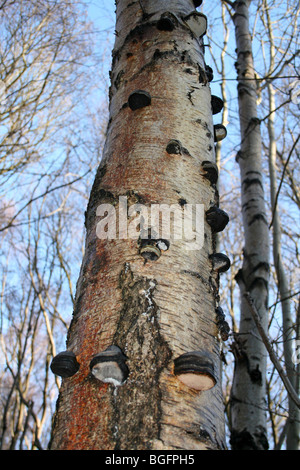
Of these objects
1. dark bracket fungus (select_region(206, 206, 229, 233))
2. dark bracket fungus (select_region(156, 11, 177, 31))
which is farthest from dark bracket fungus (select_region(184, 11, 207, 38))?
dark bracket fungus (select_region(206, 206, 229, 233))

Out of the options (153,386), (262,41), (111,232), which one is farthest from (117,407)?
(262,41)

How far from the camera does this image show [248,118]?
4938mm

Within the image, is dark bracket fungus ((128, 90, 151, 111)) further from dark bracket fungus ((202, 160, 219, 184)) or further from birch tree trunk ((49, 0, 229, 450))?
dark bracket fungus ((202, 160, 219, 184))

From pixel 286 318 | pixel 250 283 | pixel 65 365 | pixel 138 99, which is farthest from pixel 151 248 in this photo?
pixel 286 318

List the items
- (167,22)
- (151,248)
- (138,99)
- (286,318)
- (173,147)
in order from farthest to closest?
(286,318) → (167,22) → (138,99) → (173,147) → (151,248)

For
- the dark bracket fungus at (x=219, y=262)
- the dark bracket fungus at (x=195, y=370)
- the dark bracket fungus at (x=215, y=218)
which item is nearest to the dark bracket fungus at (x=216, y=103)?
the dark bracket fungus at (x=215, y=218)

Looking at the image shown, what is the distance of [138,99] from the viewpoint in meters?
1.78

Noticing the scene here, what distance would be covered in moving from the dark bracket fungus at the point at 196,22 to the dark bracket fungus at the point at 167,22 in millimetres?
85

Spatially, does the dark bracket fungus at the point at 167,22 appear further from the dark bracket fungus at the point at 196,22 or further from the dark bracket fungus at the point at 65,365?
the dark bracket fungus at the point at 65,365

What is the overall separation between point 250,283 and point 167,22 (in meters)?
2.46

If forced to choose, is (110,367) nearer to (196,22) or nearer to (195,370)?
(195,370)

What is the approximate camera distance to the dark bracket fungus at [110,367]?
1056 millimetres
